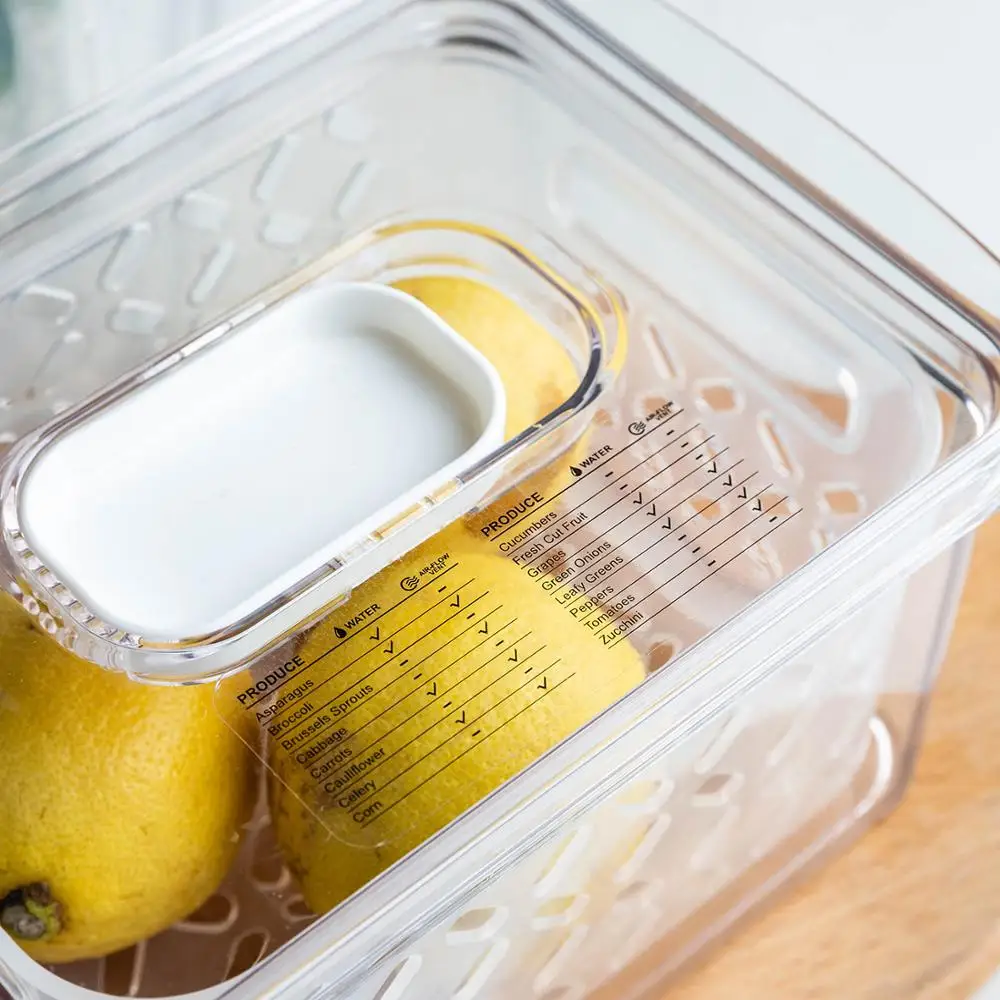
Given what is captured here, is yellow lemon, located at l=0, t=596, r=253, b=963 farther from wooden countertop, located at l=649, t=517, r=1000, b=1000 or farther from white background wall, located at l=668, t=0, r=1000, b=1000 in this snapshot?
white background wall, located at l=668, t=0, r=1000, b=1000

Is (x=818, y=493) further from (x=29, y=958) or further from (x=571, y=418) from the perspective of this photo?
(x=29, y=958)

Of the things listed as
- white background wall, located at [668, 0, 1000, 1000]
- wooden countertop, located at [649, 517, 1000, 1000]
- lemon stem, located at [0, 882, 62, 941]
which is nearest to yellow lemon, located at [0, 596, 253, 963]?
lemon stem, located at [0, 882, 62, 941]

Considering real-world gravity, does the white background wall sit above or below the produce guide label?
above

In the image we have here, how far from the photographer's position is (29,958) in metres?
0.35

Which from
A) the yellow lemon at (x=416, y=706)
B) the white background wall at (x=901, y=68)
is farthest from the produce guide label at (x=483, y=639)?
the white background wall at (x=901, y=68)

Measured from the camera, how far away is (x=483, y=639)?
381 millimetres

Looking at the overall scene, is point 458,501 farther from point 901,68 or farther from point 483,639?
point 901,68

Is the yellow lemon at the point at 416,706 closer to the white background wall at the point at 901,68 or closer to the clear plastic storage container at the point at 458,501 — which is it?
the clear plastic storage container at the point at 458,501

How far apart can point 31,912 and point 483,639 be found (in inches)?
5.2

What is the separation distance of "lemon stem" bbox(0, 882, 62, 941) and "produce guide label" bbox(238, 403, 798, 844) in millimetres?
65

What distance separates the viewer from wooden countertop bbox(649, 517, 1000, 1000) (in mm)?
492

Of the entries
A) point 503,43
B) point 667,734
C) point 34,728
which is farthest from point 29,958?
point 503,43

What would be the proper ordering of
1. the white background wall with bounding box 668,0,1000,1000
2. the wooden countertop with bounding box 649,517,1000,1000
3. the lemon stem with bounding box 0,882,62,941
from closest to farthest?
1. the lemon stem with bounding box 0,882,62,941
2. the wooden countertop with bounding box 649,517,1000,1000
3. the white background wall with bounding box 668,0,1000,1000

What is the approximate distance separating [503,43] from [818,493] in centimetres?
19
